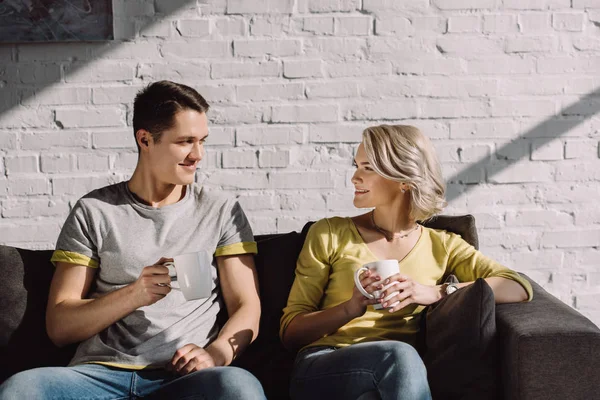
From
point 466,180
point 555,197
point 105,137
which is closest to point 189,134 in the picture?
point 105,137

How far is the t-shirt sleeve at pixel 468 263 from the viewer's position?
6.95 ft

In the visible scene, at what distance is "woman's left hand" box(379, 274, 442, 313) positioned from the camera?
6.11 ft

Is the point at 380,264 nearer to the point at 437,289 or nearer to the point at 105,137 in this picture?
the point at 437,289

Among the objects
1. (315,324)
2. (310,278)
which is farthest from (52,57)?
(315,324)

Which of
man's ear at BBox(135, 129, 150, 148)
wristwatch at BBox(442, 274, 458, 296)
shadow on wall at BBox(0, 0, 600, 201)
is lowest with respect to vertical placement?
wristwatch at BBox(442, 274, 458, 296)

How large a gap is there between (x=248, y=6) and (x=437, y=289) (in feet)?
3.97

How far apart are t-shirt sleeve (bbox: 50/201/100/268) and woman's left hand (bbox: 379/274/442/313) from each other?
0.77 meters

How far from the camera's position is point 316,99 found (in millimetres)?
2705

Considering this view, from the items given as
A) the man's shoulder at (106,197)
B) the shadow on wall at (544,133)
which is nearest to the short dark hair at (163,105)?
the man's shoulder at (106,197)

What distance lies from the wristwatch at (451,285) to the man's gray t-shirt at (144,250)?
0.53 meters

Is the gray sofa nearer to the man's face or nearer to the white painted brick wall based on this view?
the man's face

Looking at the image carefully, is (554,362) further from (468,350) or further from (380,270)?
(380,270)

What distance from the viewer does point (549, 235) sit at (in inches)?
110

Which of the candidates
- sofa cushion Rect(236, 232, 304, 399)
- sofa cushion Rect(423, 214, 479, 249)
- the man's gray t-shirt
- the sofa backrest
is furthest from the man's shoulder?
sofa cushion Rect(423, 214, 479, 249)
